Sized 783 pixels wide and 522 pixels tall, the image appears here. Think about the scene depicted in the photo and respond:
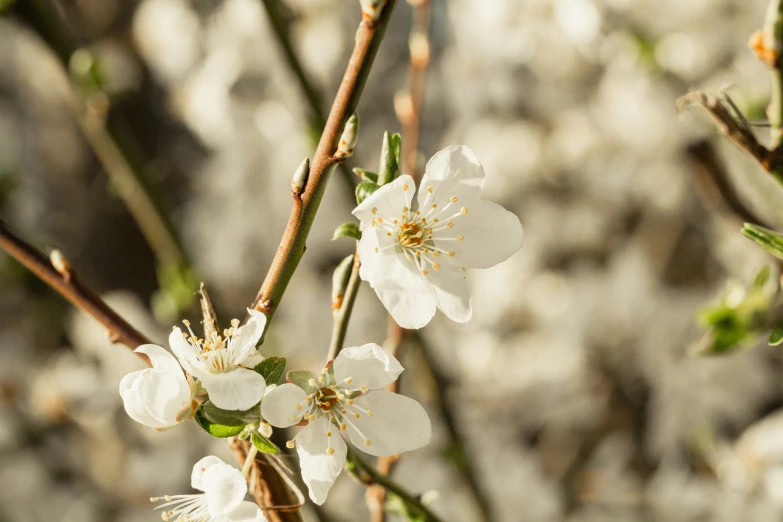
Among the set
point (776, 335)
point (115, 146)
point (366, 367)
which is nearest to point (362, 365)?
point (366, 367)

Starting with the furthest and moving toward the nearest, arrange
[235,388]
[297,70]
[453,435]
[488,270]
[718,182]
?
[488,270]
[453,435]
[297,70]
[718,182]
[235,388]

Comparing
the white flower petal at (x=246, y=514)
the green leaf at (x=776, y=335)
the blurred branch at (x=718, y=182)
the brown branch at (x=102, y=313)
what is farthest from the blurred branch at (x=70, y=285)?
the blurred branch at (x=718, y=182)

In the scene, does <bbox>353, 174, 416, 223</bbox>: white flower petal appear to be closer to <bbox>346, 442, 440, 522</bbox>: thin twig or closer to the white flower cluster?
the white flower cluster

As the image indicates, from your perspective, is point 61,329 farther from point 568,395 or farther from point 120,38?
point 568,395

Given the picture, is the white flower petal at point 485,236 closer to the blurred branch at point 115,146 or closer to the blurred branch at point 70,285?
the blurred branch at point 70,285

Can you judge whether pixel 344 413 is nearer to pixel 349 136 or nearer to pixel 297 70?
pixel 349 136
